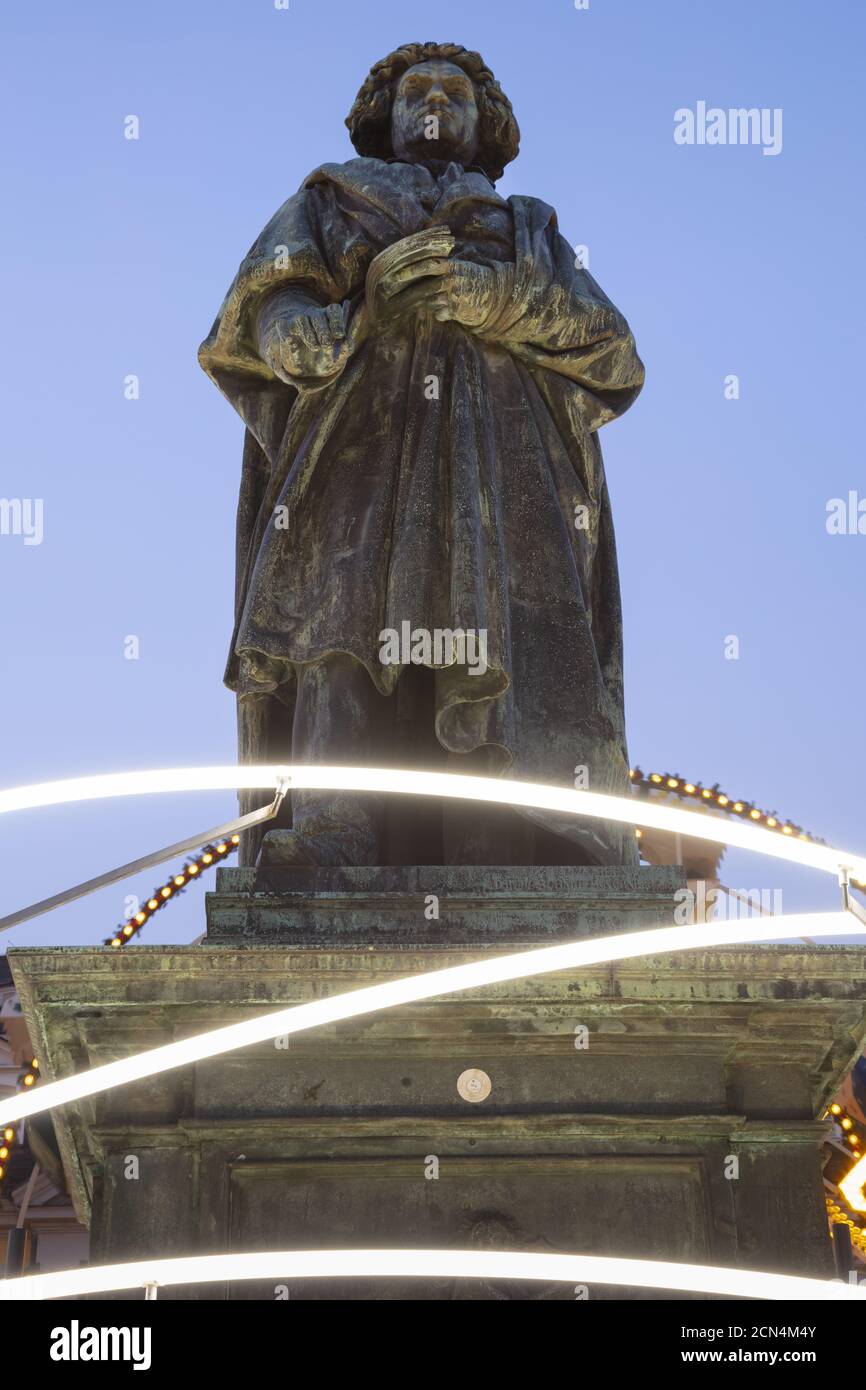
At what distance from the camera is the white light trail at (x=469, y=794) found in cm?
586

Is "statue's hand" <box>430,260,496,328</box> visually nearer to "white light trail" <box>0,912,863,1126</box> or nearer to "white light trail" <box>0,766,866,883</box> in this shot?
"white light trail" <box>0,766,866,883</box>

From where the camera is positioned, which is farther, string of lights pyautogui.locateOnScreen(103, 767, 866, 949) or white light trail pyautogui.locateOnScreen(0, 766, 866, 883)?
string of lights pyautogui.locateOnScreen(103, 767, 866, 949)

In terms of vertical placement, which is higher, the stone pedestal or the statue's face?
the statue's face

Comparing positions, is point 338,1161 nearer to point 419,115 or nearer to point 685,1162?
point 685,1162

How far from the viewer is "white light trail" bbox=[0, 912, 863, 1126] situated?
5730 mm

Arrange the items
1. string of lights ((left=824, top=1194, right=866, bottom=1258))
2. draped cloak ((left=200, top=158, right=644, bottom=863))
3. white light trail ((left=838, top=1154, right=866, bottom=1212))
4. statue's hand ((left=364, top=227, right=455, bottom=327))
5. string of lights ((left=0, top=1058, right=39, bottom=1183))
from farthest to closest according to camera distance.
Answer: string of lights ((left=824, top=1194, right=866, bottom=1258)), string of lights ((left=0, top=1058, right=39, bottom=1183)), white light trail ((left=838, top=1154, right=866, bottom=1212)), statue's hand ((left=364, top=227, right=455, bottom=327)), draped cloak ((left=200, top=158, right=644, bottom=863))

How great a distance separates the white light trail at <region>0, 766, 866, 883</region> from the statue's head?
3949 millimetres

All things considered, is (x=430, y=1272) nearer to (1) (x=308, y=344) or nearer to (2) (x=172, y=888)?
(1) (x=308, y=344)

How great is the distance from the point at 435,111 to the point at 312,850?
3.85m

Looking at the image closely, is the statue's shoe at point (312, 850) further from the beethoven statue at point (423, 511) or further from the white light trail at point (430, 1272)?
the white light trail at point (430, 1272)

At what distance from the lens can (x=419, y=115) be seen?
30.7 feet

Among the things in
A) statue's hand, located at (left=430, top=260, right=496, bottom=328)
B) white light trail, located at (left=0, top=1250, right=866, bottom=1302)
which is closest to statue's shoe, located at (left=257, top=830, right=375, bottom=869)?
white light trail, located at (left=0, top=1250, right=866, bottom=1302)

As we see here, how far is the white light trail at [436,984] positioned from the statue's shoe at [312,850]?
1454 millimetres

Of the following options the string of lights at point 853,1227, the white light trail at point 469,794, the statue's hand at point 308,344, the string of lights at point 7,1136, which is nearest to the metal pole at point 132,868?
the white light trail at point 469,794
